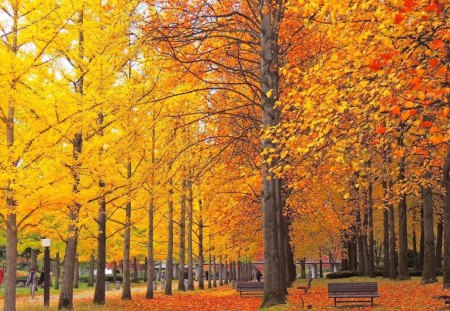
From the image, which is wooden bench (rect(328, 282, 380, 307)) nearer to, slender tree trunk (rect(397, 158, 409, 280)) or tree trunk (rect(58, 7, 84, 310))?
tree trunk (rect(58, 7, 84, 310))

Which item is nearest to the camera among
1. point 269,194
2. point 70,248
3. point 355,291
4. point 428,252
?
point 269,194

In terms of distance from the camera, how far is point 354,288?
14.7 meters

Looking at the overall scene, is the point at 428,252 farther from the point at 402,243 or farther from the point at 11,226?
the point at 11,226

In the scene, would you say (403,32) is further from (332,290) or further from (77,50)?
(77,50)

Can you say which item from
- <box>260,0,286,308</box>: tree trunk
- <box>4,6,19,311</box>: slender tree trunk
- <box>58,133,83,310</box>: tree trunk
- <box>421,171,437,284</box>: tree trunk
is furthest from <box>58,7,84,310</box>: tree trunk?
<box>421,171,437,284</box>: tree trunk

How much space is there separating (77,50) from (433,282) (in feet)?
51.7

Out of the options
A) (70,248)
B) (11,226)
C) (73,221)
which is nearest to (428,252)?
(70,248)

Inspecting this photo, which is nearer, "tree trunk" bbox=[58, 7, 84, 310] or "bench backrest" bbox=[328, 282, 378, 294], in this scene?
"bench backrest" bbox=[328, 282, 378, 294]

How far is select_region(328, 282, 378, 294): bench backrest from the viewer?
14.7 meters

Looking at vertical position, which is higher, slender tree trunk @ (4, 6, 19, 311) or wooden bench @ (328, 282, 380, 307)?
slender tree trunk @ (4, 6, 19, 311)

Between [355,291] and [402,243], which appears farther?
[402,243]

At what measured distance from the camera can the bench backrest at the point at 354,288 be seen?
1467 centimetres

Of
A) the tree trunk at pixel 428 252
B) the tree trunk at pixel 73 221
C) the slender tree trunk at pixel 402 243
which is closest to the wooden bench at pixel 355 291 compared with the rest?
the tree trunk at pixel 428 252

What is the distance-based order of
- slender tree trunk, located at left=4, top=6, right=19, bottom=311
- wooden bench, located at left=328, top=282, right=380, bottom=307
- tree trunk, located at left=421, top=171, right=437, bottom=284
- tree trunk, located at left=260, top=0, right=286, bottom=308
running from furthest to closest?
tree trunk, located at left=421, top=171, right=437, bottom=284 < wooden bench, located at left=328, top=282, right=380, bottom=307 < tree trunk, located at left=260, top=0, right=286, bottom=308 < slender tree trunk, located at left=4, top=6, right=19, bottom=311
